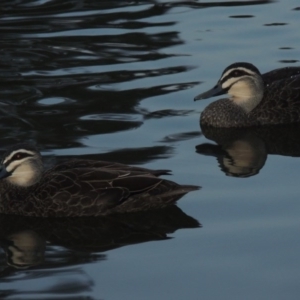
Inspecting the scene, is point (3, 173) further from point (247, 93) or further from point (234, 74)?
point (247, 93)

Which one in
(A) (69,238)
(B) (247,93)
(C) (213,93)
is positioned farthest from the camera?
(B) (247,93)

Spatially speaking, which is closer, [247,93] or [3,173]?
[3,173]

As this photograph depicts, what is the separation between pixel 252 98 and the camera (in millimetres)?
14547

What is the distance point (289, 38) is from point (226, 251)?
26.3ft

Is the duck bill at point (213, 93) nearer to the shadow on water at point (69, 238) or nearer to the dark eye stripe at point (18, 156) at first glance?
the shadow on water at point (69, 238)

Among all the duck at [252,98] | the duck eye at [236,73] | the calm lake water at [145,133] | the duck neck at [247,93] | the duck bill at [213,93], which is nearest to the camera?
the calm lake water at [145,133]

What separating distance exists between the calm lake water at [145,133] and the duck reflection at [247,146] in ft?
0.07

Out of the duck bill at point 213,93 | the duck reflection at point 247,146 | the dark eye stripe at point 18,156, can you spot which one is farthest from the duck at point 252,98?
the dark eye stripe at point 18,156

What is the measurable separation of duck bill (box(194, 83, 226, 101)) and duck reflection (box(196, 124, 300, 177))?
381 millimetres

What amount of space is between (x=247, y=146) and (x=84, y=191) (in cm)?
281

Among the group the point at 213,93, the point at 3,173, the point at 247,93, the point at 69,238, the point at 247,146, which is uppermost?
the point at 247,93

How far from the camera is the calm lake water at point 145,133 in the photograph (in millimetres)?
9328

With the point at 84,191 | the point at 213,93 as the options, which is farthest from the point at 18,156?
the point at 213,93

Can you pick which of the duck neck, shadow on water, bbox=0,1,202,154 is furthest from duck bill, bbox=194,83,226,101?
shadow on water, bbox=0,1,202,154
